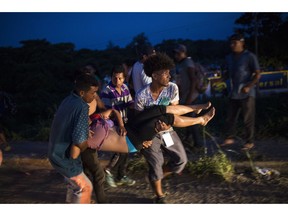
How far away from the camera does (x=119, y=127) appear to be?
3.60 m

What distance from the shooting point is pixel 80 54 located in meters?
33.5

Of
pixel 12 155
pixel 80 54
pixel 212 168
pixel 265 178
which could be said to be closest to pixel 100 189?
pixel 212 168

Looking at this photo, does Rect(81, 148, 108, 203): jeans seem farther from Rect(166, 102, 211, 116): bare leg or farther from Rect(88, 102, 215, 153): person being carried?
Rect(166, 102, 211, 116): bare leg

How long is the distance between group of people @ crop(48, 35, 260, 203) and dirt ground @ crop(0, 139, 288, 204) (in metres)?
0.32

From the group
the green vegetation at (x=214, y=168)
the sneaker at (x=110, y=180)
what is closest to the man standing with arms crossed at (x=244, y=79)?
the green vegetation at (x=214, y=168)

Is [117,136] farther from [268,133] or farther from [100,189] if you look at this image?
[268,133]

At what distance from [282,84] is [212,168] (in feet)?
50.4

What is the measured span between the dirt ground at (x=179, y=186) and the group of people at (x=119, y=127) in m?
0.32

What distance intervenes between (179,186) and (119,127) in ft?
4.36

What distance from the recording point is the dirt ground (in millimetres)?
3901

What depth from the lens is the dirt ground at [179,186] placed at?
3.90 m

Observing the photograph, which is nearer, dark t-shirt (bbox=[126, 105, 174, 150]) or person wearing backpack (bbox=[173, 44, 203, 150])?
dark t-shirt (bbox=[126, 105, 174, 150])

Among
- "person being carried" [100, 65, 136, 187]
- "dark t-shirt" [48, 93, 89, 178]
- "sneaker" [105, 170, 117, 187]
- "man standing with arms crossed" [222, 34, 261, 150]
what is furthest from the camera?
"man standing with arms crossed" [222, 34, 261, 150]

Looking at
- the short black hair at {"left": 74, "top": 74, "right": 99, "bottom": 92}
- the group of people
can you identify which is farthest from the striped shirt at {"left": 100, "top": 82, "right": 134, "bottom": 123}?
the short black hair at {"left": 74, "top": 74, "right": 99, "bottom": 92}
